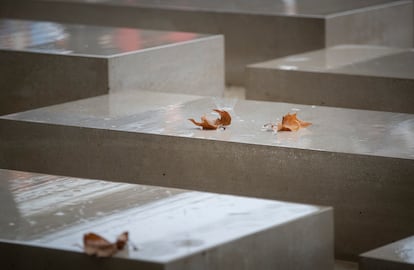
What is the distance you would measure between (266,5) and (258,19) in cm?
64

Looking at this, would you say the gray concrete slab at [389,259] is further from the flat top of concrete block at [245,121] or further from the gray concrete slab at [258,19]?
the gray concrete slab at [258,19]

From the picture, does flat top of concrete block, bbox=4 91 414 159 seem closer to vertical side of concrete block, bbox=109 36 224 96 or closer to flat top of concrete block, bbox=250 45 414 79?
vertical side of concrete block, bbox=109 36 224 96

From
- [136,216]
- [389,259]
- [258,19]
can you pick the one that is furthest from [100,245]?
[258,19]

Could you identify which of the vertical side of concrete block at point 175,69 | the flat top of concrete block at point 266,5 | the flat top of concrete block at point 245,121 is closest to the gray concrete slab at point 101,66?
the vertical side of concrete block at point 175,69

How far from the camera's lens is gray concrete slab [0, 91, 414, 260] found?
4.12 meters

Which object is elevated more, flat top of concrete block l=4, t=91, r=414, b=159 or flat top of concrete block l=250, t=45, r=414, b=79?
flat top of concrete block l=250, t=45, r=414, b=79

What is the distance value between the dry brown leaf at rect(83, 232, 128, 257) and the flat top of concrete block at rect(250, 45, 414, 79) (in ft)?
9.58

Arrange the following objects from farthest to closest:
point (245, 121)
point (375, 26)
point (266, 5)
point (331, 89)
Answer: point (266, 5) < point (375, 26) < point (331, 89) < point (245, 121)

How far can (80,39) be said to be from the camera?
652 cm

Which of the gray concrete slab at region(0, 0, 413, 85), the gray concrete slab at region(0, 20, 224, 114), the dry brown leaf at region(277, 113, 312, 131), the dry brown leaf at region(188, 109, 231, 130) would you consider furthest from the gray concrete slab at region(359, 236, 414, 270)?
the gray concrete slab at region(0, 0, 413, 85)

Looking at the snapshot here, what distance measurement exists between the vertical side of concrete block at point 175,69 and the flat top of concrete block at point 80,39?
71 mm

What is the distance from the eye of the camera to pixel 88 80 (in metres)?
5.70

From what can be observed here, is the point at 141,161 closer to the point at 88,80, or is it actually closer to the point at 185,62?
the point at 88,80

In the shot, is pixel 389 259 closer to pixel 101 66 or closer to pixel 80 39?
pixel 101 66
